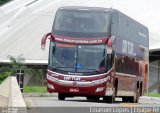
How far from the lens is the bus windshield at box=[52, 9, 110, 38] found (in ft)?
92.4

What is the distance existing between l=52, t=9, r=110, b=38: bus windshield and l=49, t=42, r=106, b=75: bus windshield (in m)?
0.51

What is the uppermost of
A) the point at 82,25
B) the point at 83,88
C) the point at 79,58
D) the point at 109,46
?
the point at 82,25

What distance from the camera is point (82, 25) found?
28.3 metres

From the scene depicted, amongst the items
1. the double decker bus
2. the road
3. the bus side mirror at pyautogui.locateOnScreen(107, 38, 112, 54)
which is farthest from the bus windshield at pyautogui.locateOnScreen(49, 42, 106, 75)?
the road

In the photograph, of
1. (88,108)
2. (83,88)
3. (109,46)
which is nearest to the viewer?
(88,108)

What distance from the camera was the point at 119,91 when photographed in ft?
101

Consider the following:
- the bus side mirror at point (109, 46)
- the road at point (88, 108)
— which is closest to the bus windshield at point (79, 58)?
the bus side mirror at point (109, 46)

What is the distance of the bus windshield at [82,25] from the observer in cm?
2816

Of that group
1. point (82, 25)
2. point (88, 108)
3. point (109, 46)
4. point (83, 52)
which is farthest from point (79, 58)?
point (88, 108)

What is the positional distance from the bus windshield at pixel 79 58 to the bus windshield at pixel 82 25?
20.2 inches

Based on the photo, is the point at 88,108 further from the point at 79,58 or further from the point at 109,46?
the point at 79,58

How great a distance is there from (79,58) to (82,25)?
142 cm

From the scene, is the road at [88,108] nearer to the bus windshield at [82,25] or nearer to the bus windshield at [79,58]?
the bus windshield at [79,58]

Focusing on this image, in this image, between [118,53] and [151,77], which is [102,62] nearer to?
[118,53]
